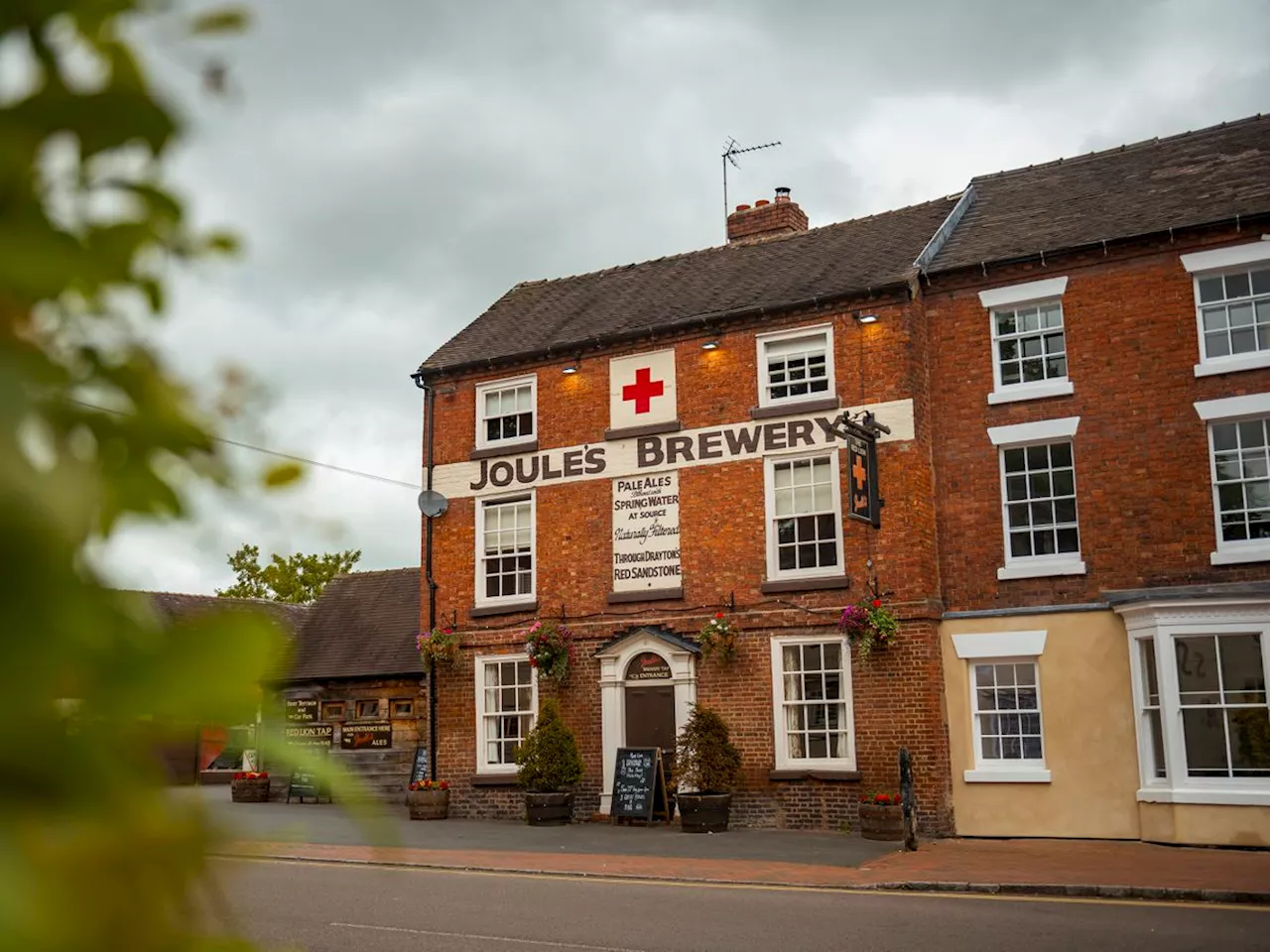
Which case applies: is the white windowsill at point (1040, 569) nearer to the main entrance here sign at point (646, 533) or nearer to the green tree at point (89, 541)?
the main entrance here sign at point (646, 533)

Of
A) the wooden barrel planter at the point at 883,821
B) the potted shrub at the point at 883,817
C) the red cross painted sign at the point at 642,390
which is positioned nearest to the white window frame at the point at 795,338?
the red cross painted sign at the point at 642,390

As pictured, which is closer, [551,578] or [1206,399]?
[1206,399]

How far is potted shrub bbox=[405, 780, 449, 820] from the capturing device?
73.0 ft

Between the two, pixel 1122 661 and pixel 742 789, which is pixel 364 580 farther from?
pixel 1122 661

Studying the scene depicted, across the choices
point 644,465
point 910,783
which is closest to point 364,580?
point 644,465

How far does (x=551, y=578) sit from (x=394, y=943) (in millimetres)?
12405

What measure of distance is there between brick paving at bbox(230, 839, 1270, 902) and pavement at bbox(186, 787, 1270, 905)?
0.01 meters

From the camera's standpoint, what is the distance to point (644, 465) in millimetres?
21578

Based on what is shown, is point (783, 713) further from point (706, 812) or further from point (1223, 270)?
point (1223, 270)

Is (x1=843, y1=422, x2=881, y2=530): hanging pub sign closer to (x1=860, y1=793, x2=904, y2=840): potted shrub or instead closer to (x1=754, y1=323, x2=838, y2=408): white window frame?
(x1=754, y1=323, x2=838, y2=408): white window frame

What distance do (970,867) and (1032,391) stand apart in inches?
296

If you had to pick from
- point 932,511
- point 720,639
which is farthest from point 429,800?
point 932,511

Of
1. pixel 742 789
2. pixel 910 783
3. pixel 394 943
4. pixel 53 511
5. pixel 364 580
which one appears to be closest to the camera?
pixel 53 511

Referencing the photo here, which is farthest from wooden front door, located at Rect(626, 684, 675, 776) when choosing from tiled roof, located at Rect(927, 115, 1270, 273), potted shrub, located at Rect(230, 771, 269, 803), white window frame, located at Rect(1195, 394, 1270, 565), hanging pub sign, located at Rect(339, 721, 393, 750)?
potted shrub, located at Rect(230, 771, 269, 803)
